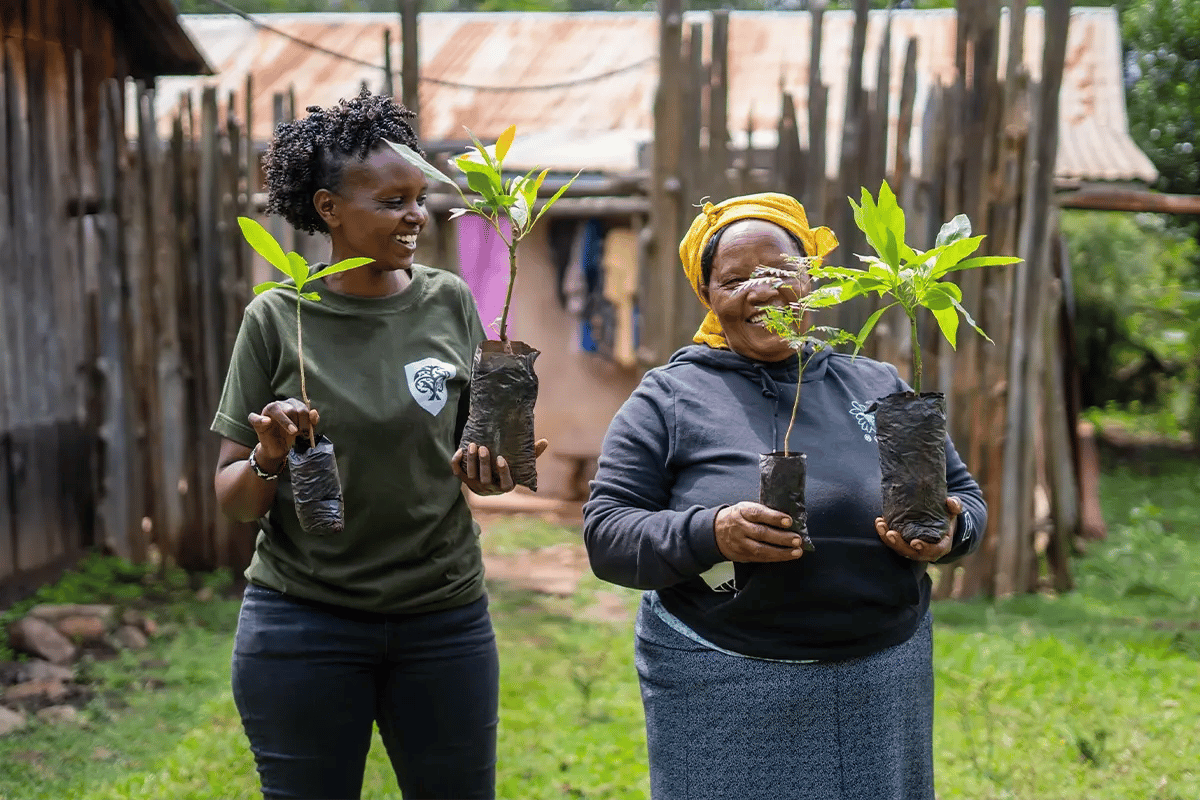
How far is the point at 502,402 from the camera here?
221cm

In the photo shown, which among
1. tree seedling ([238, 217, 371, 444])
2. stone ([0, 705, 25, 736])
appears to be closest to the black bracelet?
tree seedling ([238, 217, 371, 444])

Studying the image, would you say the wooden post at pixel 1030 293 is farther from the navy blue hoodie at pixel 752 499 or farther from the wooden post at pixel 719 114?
the navy blue hoodie at pixel 752 499

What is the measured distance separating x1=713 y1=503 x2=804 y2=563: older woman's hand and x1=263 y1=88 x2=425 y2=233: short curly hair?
1.02 m

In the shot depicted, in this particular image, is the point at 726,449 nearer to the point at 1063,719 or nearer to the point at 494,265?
the point at 1063,719

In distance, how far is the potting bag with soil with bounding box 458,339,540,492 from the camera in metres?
2.21

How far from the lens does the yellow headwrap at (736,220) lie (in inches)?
88.8

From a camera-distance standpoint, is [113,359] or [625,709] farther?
[113,359]

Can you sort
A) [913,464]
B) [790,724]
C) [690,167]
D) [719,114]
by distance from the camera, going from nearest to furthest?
1. [913,464]
2. [790,724]
3. [719,114]
4. [690,167]

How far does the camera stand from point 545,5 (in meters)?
25.1

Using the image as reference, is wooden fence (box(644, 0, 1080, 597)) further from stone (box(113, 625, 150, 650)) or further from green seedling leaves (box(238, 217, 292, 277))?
green seedling leaves (box(238, 217, 292, 277))

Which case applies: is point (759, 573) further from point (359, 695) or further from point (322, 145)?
point (322, 145)

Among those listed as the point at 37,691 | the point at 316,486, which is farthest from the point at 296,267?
the point at 37,691

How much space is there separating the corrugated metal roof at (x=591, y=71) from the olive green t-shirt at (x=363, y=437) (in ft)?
21.6

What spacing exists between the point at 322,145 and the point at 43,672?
362 centimetres
